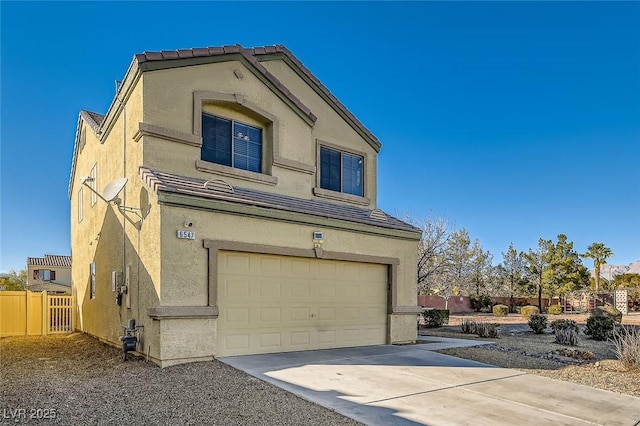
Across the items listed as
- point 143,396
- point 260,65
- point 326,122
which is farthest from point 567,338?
point 143,396

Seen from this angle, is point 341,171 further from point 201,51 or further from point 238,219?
point 201,51

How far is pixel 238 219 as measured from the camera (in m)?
9.62

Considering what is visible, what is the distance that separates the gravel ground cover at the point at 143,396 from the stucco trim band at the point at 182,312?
0.95 m

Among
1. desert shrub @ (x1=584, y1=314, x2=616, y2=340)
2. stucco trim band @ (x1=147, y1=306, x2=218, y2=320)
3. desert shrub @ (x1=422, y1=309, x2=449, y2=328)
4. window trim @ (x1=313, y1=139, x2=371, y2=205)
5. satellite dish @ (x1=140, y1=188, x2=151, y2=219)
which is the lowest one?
desert shrub @ (x1=422, y1=309, x2=449, y2=328)

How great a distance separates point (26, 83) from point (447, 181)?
95.1 ft

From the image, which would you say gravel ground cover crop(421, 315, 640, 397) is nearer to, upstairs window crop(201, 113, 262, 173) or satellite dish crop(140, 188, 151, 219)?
upstairs window crop(201, 113, 262, 173)

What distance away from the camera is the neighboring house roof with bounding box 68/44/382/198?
10016mm

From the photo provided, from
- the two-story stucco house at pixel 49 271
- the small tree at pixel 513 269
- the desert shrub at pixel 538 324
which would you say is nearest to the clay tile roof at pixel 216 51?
the desert shrub at pixel 538 324

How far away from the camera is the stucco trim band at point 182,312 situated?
8258 mm

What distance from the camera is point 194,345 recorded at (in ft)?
28.2

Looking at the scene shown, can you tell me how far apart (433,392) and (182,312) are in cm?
498

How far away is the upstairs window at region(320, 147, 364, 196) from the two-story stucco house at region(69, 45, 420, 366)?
2.1 inches

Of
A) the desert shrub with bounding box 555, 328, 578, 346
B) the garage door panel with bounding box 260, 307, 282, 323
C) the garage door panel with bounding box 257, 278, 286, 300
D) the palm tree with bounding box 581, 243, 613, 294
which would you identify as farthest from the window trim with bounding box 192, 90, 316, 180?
the palm tree with bounding box 581, 243, 613, 294

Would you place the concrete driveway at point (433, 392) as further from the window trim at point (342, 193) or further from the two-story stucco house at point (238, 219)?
the window trim at point (342, 193)
